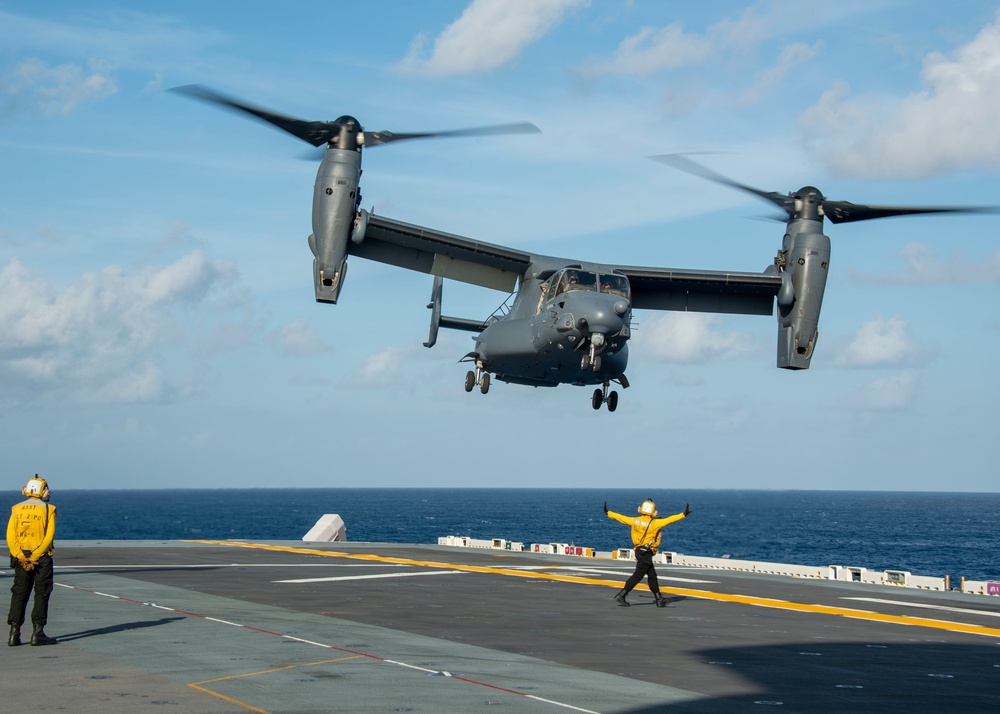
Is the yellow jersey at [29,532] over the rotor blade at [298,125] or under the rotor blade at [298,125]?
under

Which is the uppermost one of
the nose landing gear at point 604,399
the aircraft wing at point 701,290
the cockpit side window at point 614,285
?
the aircraft wing at point 701,290

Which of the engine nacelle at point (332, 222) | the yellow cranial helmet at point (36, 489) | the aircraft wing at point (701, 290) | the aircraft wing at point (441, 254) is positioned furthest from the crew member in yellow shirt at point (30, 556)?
the aircraft wing at point (701, 290)

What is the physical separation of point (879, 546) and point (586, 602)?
308 ft

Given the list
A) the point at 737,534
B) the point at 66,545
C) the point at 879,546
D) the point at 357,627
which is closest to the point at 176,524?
the point at 737,534

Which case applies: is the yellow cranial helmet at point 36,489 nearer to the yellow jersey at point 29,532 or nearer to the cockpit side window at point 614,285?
the yellow jersey at point 29,532

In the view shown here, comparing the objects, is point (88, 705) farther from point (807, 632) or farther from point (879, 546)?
point (879, 546)

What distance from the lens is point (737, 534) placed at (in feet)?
415

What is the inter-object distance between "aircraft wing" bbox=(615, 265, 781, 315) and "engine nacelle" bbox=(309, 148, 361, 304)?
845 centimetres

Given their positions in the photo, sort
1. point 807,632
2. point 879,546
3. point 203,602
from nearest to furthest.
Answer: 1. point 807,632
2. point 203,602
3. point 879,546

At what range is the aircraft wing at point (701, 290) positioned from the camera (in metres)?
29.9

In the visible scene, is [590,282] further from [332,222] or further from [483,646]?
[483,646]

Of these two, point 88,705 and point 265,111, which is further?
point 265,111

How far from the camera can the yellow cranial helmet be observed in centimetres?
1272

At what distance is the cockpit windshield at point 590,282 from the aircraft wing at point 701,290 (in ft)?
11.3
